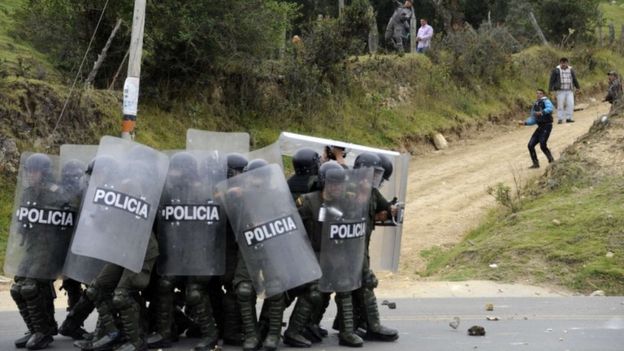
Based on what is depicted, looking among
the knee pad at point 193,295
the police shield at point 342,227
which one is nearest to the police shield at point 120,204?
the knee pad at point 193,295

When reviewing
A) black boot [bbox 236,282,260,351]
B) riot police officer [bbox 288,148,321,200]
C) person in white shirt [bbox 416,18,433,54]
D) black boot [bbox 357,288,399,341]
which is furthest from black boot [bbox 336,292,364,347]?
person in white shirt [bbox 416,18,433,54]

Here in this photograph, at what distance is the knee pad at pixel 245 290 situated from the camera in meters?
8.44

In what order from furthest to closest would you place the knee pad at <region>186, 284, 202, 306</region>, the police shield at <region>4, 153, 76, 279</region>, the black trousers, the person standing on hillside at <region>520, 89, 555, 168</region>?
1. the black trousers
2. the person standing on hillside at <region>520, 89, 555, 168</region>
3. the police shield at <region>4, 153, 76, 279</region>
4. the knee pad at <region>186, 284, 202, 306</region>

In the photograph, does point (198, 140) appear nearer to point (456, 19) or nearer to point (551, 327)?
point (551, 327)

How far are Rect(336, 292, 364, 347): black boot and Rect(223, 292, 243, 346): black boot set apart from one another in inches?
33.7

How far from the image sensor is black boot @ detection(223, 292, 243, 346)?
8914 millimetres

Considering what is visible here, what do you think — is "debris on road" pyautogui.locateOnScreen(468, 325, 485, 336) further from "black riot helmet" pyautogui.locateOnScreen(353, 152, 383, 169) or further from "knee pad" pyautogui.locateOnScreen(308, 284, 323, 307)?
"black riot helmet" pyautogui.locateOnScreen(353, 152, 383, 169)

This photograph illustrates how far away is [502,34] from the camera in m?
31.6

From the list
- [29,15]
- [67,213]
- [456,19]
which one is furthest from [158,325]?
[456,19]

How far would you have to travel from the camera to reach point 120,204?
8.23 m

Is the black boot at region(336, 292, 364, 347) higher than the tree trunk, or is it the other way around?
the tree trunk

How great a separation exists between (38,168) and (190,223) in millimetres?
1355

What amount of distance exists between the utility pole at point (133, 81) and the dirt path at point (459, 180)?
14.9 ft

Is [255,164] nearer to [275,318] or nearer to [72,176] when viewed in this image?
[275,318]
